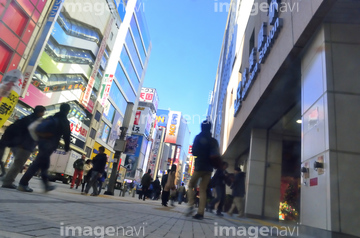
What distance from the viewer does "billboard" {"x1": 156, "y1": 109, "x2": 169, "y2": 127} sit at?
112 meters

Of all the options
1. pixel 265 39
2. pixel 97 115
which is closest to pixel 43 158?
pixel 265 39

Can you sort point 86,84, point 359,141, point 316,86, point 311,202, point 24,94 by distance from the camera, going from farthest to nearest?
1. point 86,84
2. point 24,94
3. point 316,86
4. point 311,202
5. point 359,141

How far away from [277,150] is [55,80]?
76.1 ft

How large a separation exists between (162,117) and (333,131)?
361ft

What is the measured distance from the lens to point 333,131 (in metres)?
4.66

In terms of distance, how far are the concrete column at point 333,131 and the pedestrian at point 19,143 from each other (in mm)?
5368

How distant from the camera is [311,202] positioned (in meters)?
5.04

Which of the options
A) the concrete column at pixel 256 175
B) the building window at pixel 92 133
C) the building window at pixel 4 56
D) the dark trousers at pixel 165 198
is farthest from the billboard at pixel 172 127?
the dark trousers at pixel 165 198

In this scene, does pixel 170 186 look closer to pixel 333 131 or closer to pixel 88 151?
pixel 333 131

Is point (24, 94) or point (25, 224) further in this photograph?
point (24, 94)

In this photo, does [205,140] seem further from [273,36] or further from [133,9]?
[133,9]

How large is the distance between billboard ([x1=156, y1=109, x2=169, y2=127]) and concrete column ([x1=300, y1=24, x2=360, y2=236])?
347 ft

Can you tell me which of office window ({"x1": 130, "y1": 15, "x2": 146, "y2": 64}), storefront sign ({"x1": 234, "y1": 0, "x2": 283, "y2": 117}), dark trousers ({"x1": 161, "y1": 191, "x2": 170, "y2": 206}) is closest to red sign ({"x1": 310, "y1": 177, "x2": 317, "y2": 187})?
storefront sign ({"x1": 234, "y1": 0, "x2": 283, "y2": 117})

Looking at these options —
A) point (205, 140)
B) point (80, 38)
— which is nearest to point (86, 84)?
point (80, 38)
